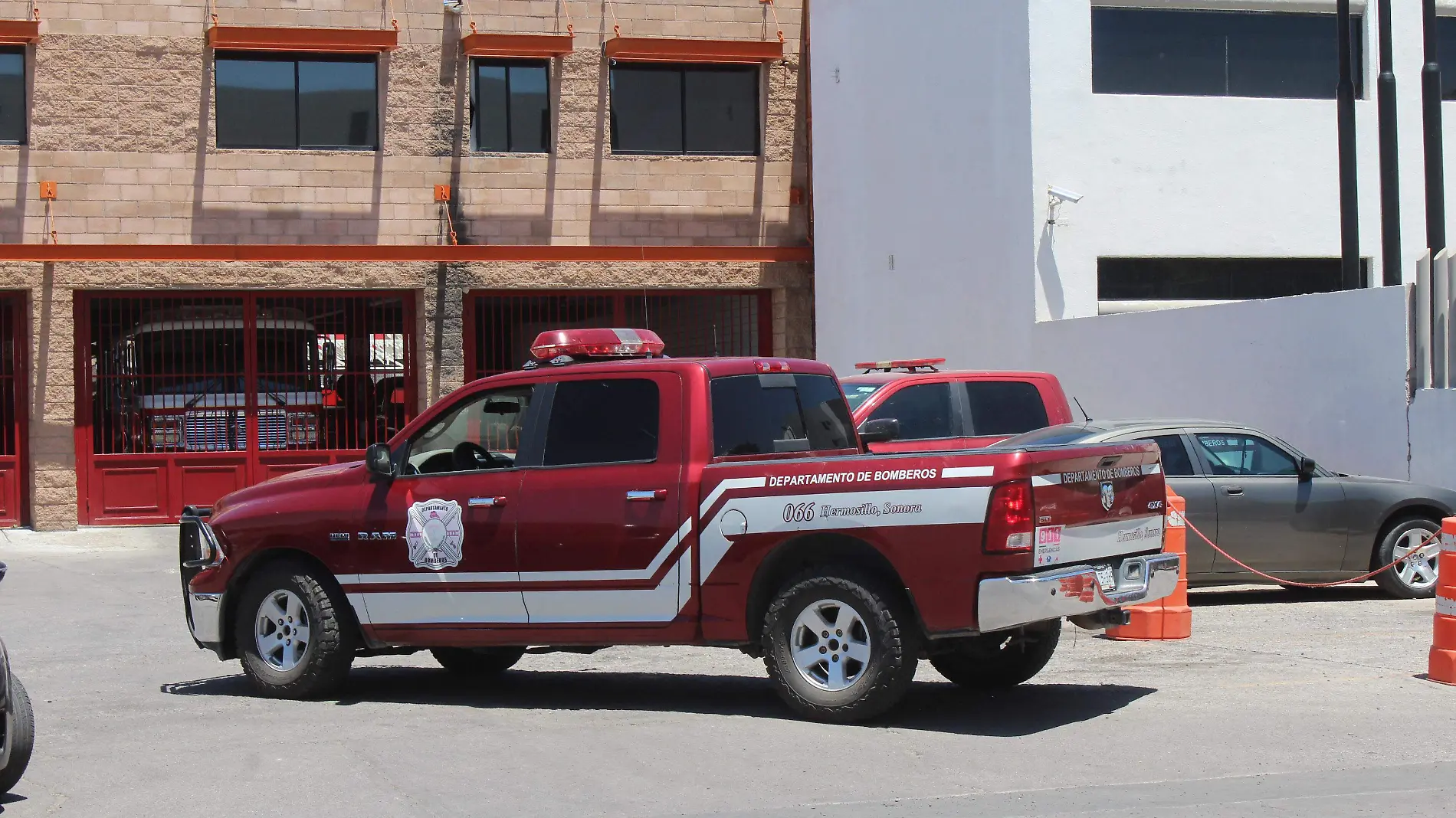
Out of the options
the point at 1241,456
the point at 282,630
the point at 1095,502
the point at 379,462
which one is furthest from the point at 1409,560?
the point at 282,630

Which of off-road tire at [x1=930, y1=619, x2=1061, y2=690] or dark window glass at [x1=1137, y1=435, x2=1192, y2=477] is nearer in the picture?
off-road tire at [x1=930, y1=619, x2=1061, y2=690]

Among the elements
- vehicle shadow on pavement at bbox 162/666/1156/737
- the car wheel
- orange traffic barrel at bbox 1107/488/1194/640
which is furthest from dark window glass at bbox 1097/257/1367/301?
vehicle shadow on pavement at bbox 162/666/1156/737

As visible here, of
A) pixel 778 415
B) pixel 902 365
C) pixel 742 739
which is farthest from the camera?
pixel 902 365

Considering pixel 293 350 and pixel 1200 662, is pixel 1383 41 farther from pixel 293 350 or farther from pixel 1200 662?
pixel 293 350

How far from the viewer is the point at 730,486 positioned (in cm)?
812

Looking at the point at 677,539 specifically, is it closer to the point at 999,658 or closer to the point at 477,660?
the point at 999,658

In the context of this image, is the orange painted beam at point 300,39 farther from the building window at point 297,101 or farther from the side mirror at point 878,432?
the side mirror at point 878,432

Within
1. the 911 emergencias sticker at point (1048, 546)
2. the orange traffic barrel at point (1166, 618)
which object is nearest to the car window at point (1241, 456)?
the orange traffic barrel at point (1166, 618)

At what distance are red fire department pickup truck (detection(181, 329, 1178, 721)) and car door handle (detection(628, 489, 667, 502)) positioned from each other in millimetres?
11

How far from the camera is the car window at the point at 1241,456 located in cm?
1229

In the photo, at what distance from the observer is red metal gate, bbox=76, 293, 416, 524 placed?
64.8ft

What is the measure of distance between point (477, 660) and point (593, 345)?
7.64 feet

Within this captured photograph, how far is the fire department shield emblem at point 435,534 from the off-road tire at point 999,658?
269cm

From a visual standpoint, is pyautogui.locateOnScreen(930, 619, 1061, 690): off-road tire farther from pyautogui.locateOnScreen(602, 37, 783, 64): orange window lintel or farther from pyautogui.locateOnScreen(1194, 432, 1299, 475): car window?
pyautogui.locateOnScreen(602, 37, 783, 64): orange window lintel
